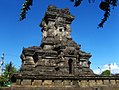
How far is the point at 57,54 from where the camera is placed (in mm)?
25953

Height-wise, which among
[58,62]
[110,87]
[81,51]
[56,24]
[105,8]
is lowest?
[110,87]

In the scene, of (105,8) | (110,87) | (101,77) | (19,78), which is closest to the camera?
(105,8)

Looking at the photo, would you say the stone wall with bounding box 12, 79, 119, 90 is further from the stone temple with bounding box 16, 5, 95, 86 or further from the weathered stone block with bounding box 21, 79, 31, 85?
the stone temple with bounding box 16, 5, 95, 86

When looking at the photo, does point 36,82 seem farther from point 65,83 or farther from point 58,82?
point 65,83

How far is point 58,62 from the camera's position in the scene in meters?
24.9

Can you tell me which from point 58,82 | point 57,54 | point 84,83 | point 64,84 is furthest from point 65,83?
point 57,54

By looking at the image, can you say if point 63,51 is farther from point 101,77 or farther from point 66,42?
point 101,77

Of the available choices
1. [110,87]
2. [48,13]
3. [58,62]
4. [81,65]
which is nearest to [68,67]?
[58,62]

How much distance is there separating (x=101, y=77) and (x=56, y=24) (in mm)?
11020

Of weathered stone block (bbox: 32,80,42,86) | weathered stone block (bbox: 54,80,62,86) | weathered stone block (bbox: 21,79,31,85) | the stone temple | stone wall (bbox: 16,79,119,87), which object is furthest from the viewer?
the stone temple

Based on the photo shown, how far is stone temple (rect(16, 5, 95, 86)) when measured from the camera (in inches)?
943

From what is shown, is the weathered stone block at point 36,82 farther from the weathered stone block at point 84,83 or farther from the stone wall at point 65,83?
the weathered stone block at point 84,83

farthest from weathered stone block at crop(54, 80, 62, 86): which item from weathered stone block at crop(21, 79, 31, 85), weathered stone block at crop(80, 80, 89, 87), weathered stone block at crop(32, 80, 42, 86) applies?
weathered stone block at crop(21, 79, 31, 85)

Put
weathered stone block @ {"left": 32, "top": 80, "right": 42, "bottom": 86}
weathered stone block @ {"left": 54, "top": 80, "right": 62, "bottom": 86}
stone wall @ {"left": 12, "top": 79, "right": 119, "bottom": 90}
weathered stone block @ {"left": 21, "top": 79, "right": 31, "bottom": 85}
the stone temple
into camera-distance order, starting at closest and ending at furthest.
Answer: stone wall @ {"left": 12, "top": 79, "right": 119, "bottom": 90}, weathered stone block @ {"left": 21, "top": 79, "right": 31, "bottom": 85}, weathered stone block @ {"left": 32, "top": 80, "right": 42, "bottom": 86}, weathered stone block @ {"left": 54, "top": 80, "right": 62, "bottom": 86}, the stone temple
